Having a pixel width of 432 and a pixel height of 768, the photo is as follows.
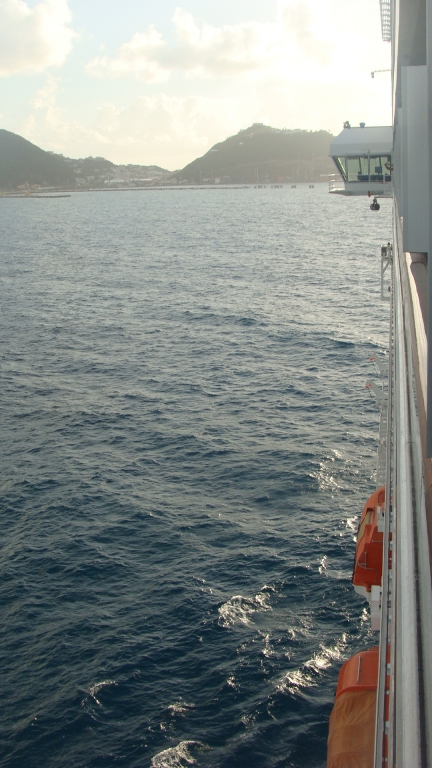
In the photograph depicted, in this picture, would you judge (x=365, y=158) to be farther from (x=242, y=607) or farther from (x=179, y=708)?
(x=179, y=708)

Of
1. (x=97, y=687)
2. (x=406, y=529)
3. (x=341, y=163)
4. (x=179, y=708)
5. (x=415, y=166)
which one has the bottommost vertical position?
(x=179, y=708)

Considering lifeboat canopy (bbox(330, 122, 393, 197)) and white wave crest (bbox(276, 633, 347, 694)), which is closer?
white wave crest (bbox(276, 633, 347, 694))

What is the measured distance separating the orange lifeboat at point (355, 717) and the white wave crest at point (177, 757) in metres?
6.27

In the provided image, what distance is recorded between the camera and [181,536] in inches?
1094

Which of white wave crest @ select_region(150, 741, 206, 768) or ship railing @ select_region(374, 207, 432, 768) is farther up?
ship railing @ select_region(374, 207, 432, 768)

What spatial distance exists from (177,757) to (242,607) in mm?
6332

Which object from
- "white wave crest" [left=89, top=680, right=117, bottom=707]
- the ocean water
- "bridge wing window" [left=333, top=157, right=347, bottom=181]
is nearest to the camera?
the ocean water

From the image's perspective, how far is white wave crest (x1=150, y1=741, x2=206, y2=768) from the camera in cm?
1742

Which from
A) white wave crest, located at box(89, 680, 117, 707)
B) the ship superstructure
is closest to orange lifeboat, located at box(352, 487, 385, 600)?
the ship superstructure

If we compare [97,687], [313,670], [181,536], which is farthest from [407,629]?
[181,536]

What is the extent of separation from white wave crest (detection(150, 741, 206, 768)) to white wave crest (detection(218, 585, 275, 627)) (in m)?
4.90

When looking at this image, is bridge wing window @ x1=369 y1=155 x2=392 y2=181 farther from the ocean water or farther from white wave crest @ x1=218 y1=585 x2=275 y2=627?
white wave crest @ x1=218 y1=585 x2=275 y2=627

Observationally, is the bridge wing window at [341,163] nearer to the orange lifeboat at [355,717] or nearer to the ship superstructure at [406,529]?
the ship superstructure at [406,529]

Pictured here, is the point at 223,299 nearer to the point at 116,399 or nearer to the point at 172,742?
the point at 116,399
